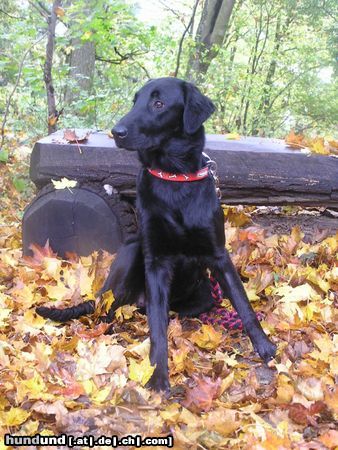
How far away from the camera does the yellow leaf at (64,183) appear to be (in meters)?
4.07

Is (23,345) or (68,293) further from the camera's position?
(68,293)

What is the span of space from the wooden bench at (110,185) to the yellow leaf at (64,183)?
1.8 inches

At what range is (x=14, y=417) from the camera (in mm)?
2162

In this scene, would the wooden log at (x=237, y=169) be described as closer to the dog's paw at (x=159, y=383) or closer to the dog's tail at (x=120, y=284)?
the dog's tail at (x=120, y=284)

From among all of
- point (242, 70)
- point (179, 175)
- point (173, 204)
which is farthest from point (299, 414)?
point (242, 70)

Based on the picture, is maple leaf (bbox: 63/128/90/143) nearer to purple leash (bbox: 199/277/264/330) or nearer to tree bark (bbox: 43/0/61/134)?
purple leash (bbox: 199/277/264/330)

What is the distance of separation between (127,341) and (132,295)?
0.31 meters

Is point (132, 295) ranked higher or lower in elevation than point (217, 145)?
lower

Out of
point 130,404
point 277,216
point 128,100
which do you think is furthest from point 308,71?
point 130,404

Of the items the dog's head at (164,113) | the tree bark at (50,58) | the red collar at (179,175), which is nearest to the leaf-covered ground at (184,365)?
the red collar at (179,175)

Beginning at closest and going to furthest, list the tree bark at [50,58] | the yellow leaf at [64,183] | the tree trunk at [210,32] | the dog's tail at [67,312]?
the dog's tail at [67,312] → the yellow leaf at [64,183] → the tree bark at [50,58] → the tree trunk at [210,32]

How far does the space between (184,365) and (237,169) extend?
194 centimetres

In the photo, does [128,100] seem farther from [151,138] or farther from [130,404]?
[130,404]

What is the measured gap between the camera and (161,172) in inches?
118
